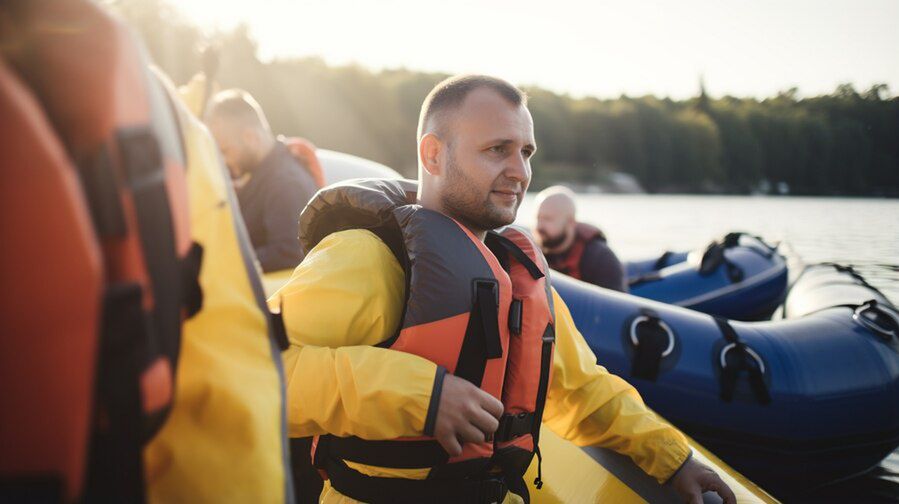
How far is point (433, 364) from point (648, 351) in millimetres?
2181

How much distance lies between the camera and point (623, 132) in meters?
53.9

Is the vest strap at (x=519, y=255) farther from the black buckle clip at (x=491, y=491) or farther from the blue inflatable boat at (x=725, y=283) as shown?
the blue inflatable boat at (x=725, y=283)

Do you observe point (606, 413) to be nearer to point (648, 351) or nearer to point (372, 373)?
point (372, 373)

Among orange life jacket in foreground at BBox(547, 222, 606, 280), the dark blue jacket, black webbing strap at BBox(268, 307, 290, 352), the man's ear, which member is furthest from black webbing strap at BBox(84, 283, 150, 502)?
orange life jacket in foreground at BBox(547, 222, 606, 280)

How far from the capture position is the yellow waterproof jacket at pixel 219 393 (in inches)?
25.8

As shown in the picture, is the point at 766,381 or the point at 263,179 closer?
the point at 766,381

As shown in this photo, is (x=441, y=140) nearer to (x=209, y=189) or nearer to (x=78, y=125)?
(x=209, y=189)

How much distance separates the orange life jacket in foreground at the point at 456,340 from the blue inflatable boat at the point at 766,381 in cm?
172

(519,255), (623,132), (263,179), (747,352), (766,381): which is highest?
(519,255)

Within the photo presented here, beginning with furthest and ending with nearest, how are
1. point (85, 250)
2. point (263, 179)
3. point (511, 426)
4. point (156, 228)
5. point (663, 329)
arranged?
point (263, 179), point (663, 329), point (511, 426), point (156, 228), point (85, 250)

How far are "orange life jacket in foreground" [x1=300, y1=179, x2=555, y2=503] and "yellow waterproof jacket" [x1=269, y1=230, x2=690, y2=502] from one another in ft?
0.15

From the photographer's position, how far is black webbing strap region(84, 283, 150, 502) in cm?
53

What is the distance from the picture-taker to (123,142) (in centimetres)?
54

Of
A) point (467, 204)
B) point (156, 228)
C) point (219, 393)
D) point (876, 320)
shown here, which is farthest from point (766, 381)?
point (156, 228)
